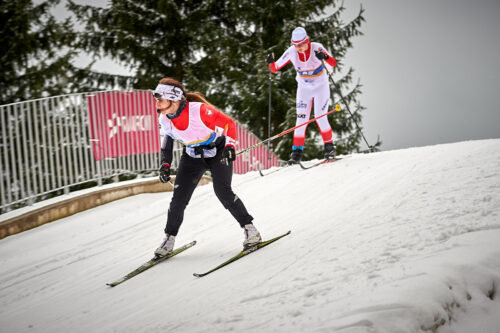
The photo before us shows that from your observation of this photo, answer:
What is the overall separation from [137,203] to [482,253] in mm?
6175

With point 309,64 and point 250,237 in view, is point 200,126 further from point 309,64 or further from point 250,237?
point 309,64

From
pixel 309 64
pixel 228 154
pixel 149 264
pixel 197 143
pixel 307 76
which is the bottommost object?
pixel 149 264

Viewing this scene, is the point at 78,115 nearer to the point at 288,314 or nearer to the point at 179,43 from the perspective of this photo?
the point at 288,314

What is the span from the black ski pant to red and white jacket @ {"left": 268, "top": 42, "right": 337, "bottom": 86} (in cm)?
363

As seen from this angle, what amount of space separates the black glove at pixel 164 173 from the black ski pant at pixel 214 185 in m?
0.11

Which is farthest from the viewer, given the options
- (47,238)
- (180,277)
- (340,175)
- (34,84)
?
(34,84)

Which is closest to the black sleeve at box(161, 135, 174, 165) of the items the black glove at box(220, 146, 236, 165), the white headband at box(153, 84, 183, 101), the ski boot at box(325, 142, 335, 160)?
the white headband at box(153, 84, 183, 101)

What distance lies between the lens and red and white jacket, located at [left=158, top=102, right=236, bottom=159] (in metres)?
4.12

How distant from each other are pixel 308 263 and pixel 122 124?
5.75 metres

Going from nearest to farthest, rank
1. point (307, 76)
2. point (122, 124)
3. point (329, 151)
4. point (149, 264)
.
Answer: point (149, 264) → point (307, 76) → point (329, 151) → point (122, 124)

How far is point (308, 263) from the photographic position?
3.40 m

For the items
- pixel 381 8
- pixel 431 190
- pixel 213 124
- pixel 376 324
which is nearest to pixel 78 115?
pixel 213 124

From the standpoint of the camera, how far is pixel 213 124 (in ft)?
13.6

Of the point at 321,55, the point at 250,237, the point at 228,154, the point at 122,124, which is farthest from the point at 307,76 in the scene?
the point at 250,237
